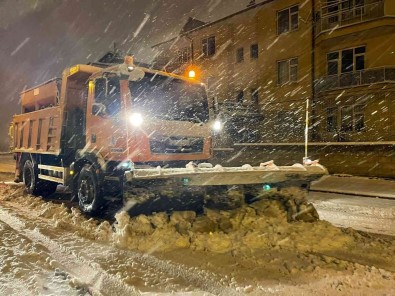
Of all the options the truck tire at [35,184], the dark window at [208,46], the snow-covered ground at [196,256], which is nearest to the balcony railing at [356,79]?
the dark window at [208,46]

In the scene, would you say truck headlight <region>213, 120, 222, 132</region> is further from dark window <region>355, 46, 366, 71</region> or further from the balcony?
the balcony

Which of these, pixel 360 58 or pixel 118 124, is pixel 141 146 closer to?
pixel 118 124

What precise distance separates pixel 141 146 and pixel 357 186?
1030cm

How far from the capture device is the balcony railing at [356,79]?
63.7 feet

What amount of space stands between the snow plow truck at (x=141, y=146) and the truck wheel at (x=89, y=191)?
2cm

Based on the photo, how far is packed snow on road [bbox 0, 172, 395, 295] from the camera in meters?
3.55

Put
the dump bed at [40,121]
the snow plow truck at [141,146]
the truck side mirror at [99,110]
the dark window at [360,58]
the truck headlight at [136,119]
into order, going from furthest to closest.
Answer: the dark window at [360,58] → the dump bed at [40,121] → the truck side mirror at [99,110] → the truck headlight at [136,119] → the snow plow truck at [141,146]

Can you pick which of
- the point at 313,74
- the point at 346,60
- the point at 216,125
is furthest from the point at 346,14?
the point at 216,125

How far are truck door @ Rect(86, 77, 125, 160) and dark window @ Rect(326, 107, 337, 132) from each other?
723 inches

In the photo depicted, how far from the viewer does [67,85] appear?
7785mm

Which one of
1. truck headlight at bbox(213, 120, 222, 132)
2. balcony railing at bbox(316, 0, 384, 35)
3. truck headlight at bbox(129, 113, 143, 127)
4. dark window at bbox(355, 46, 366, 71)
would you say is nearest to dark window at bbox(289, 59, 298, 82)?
balcony railing at bbox(316, 0, 384, 35)

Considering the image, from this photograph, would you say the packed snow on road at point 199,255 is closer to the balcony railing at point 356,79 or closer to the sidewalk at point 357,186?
the sidewalk at point 357,186

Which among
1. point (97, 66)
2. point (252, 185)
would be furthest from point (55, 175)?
point (252, 185)

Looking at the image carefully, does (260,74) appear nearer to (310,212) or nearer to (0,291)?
(310,212)
